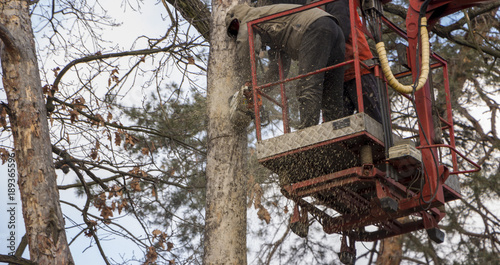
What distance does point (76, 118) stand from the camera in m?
9.42

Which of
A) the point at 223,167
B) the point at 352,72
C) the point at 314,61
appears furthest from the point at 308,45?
the point at 223,167

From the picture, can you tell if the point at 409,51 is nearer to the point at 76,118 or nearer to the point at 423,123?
the point at 423,123

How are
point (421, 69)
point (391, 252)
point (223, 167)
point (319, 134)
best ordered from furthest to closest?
point (391, 252), point (421, 69), point (223, 167), point (319, 134)

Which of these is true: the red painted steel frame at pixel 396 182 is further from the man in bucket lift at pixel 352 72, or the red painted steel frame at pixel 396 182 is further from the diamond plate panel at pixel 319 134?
the man in bucket lift at pixel 352 72

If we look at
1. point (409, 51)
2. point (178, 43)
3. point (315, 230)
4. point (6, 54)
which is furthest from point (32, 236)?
point (315, 230)

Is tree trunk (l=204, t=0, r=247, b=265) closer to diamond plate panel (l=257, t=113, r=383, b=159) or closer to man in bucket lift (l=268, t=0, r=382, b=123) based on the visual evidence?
diamond plate panel (l=257, t=113, r=383, b=159)

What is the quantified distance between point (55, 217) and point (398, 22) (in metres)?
7.97

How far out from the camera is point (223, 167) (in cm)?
675

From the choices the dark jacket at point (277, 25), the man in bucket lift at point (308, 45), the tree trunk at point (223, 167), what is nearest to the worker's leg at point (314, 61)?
the man in bucket lift at point (308, 45)

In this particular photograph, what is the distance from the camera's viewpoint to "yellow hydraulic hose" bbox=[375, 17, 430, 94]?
654 cm

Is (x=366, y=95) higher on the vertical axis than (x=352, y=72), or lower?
lower

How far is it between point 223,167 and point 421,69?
77.9 inches

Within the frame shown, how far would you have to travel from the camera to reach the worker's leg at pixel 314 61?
6.77 metres

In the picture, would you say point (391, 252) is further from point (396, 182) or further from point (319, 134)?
point (319, 134)
